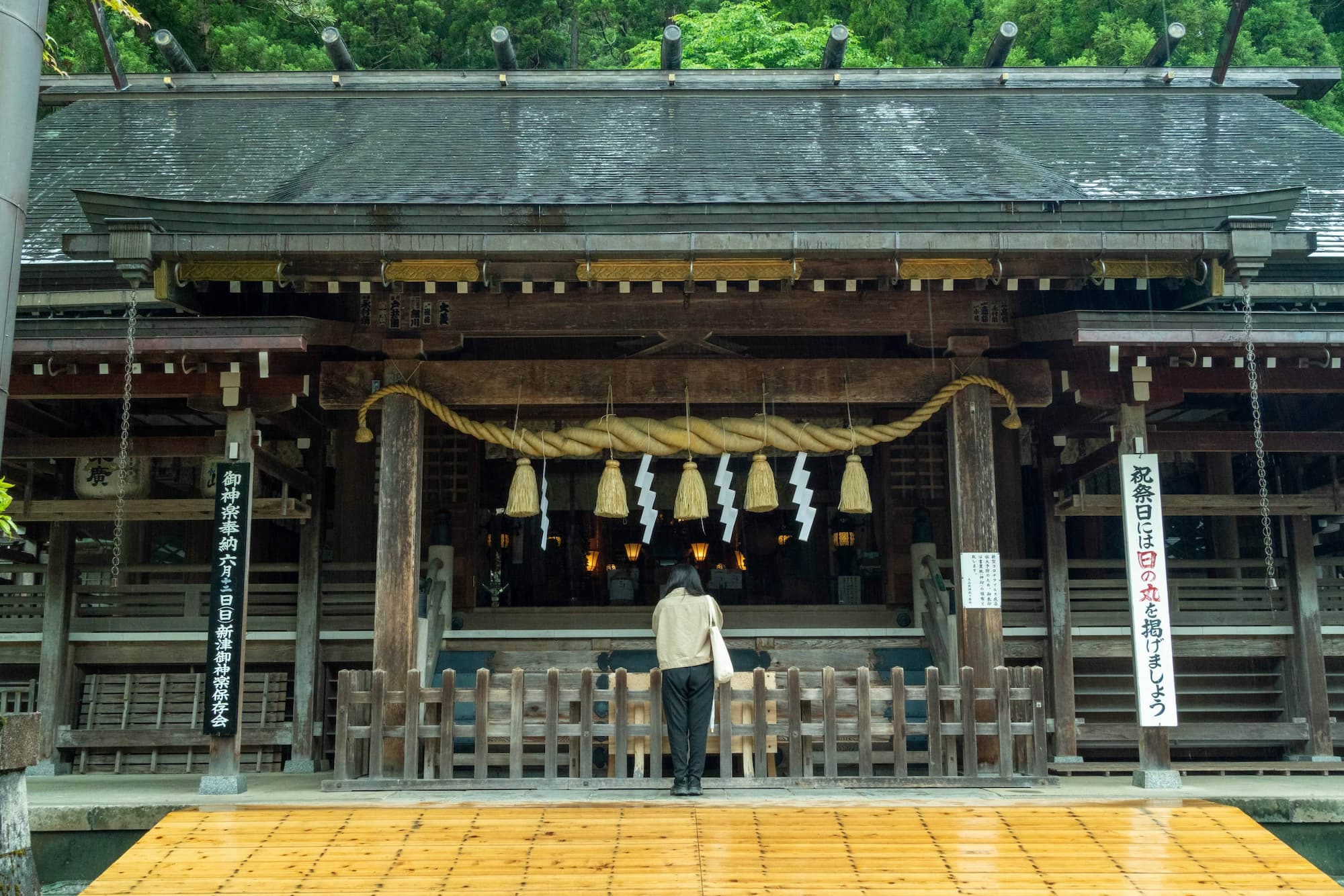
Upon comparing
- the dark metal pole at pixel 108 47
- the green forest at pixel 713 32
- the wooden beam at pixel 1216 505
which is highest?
the green forest at pixel 713 32

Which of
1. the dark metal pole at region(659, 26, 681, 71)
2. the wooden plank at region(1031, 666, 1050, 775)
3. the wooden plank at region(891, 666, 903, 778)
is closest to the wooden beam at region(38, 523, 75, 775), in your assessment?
the wooden plank at region(891, 666, 903, 778)

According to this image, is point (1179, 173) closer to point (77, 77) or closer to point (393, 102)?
point (393, 102)

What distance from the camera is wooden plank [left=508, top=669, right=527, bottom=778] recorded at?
7805 millimetres

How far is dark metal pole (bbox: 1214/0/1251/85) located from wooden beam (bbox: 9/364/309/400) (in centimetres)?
973

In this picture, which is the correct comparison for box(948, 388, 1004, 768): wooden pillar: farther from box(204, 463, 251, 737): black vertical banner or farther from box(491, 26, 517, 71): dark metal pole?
box(491, 26, 517, 71): dark metal pole

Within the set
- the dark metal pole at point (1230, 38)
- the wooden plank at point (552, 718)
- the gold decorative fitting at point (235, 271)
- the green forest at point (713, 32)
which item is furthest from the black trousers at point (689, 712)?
the green forest at point (713, 32)

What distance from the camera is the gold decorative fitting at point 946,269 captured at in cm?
825

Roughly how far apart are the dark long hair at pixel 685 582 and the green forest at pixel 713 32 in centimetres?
1364

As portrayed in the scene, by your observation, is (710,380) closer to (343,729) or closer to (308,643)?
(343,729)

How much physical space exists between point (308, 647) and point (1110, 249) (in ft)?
26.1

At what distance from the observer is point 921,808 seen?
23.2ft

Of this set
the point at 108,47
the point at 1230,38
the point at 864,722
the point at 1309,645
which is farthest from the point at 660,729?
the point at 108,47

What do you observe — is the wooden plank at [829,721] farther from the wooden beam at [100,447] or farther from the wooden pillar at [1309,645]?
the wooden pillar at [1309,645]

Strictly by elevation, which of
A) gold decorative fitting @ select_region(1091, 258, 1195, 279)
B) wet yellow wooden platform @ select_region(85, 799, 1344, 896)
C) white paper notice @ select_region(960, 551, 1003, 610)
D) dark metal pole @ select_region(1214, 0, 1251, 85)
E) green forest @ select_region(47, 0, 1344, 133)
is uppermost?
green forest @ select_region(47, 0, 1344, 133)
